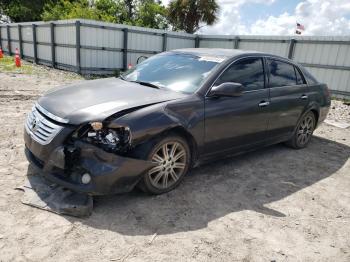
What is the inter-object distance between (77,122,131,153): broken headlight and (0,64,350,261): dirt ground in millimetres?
649

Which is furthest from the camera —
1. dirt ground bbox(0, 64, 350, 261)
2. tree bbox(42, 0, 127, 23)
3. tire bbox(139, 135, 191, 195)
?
tree bbox(42, 0, 127, 23)

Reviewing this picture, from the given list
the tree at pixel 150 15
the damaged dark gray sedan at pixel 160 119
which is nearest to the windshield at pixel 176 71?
the damaged dark gray sedan at pixel 160 119

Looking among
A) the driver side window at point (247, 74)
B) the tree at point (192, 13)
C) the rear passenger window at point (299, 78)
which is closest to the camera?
the driver side window at point (247, 74)

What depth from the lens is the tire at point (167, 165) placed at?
347 cm

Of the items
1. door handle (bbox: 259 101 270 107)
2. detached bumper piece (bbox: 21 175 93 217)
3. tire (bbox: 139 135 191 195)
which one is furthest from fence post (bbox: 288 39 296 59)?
detached bumper piece (bbox: 21 175 93 217)

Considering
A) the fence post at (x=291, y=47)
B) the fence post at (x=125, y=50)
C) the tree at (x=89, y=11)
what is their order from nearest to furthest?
1. the fence post at (x=291, y=47)
2. the fence post at (x=125, y=50)
3. the tree at (x=89, y=11)

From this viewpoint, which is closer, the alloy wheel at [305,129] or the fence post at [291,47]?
the alloy wheel at [305,129]

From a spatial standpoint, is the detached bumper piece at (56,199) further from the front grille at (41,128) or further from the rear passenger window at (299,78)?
the rear passenger window at (299,78)

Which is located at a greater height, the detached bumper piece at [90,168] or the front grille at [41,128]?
the front grille at [41,128]

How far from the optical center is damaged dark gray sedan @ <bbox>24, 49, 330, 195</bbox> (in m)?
3.12

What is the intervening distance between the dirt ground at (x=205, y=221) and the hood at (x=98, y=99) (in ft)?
3.05

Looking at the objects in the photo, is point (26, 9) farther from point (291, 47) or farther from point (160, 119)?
point (160, 119)

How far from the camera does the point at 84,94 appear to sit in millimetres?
3689

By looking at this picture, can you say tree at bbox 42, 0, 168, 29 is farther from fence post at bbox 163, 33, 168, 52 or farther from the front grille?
the front grille
